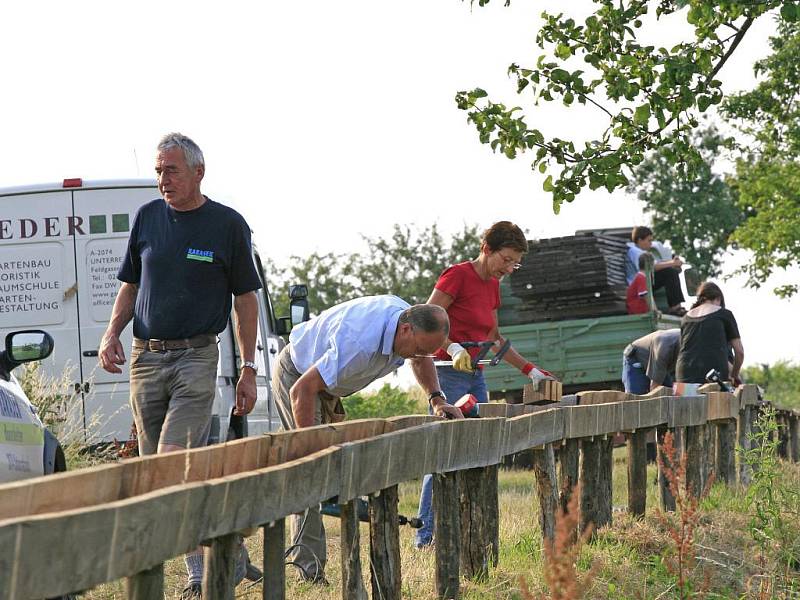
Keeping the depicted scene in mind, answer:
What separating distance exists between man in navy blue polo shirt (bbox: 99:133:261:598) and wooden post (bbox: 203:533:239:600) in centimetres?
267

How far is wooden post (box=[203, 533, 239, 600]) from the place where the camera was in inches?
169

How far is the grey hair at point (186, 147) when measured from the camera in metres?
7.05

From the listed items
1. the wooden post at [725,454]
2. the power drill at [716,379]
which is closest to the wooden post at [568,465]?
the wooden post at [725,454]

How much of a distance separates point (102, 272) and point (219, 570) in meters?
7.33

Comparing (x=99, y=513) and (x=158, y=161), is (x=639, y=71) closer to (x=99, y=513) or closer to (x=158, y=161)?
(x=158, y=161)

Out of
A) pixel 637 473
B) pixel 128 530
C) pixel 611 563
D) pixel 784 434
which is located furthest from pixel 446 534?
pixel 784 434

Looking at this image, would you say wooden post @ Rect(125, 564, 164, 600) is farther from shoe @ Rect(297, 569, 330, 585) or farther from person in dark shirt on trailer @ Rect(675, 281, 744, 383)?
person in dark shirt on trailer @ Rect(675, 281, 744, 383)

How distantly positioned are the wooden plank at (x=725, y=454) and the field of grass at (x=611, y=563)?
2.14 metres

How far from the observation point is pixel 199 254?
7.07m

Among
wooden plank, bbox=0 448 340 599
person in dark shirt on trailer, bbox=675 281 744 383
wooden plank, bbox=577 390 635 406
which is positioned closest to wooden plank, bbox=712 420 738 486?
person in dark shirt on trailer, bbox=675 281 744 383

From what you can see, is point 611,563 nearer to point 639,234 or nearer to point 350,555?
point 350,555

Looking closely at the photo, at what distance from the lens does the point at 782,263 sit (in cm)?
3525

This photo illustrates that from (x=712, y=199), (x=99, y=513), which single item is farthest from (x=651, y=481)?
(x=712, y=199)

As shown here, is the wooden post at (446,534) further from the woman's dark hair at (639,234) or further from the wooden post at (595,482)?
the woman's dark hair at (639,234)
